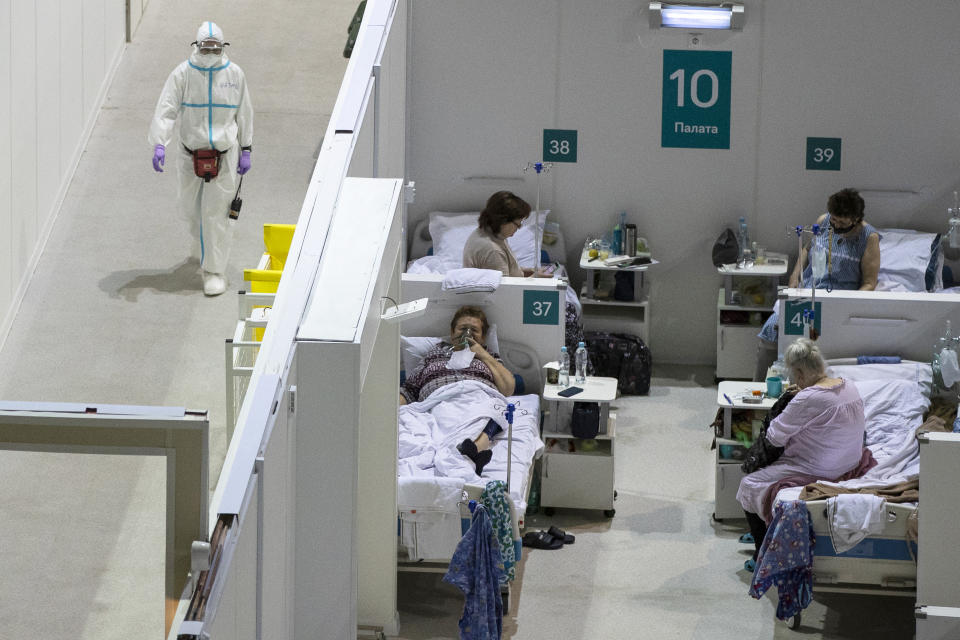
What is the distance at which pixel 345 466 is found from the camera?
4.65 metres

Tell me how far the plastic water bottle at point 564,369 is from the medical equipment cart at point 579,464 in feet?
0.23

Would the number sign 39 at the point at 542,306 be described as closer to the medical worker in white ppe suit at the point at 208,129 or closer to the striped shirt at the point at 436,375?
the striped shirt at the point at 436,375

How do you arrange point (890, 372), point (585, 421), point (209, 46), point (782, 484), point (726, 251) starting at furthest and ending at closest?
1. point (726, 251)
2. point (209, 46)
3. point (890, 372)
4. point (585, 421)
5. point (782, 484)

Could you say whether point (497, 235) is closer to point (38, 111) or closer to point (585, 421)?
point (585, 421)

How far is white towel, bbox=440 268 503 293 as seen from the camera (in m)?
8.19

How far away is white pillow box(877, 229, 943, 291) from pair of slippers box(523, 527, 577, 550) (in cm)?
252

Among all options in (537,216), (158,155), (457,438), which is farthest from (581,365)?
(158,155)

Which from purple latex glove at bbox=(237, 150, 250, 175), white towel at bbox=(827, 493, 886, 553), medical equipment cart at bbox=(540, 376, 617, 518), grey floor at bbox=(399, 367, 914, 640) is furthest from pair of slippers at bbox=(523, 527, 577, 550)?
purple latex glove at bbox=(237, 150, 250, 175)

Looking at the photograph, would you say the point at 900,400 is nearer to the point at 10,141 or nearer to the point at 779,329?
the point at 779,329

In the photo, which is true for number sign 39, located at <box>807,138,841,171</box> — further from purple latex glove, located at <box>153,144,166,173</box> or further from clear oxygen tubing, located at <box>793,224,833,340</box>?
purple latex glove, located at <box>153,144,166,173</box>

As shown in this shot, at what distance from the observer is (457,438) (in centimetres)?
729

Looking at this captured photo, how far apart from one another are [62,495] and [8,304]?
1.82 metres

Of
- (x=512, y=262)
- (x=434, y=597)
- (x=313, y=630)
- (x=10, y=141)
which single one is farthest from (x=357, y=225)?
(x=10, y=141)

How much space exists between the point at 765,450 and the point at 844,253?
2.02m
